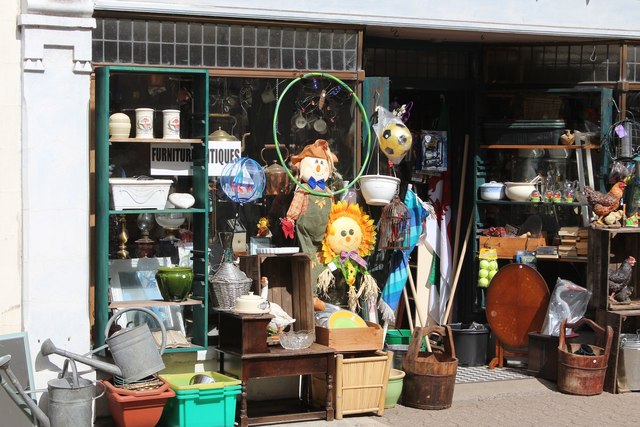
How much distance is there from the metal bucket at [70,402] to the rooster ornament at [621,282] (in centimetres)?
529

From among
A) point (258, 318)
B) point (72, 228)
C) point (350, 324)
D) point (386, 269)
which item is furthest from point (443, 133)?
point (72, 228)

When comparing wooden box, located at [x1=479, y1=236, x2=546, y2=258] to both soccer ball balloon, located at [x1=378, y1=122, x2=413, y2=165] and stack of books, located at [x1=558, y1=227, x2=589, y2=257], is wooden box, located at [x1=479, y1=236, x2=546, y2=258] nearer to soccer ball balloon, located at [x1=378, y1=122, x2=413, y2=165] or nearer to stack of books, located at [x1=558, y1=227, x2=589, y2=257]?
stack of books, located at [x1=558, y1=227, x2=589, y2=257]

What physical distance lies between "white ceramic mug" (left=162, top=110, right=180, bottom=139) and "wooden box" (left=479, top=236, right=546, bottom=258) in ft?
13.0

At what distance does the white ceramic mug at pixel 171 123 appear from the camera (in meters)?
9.38

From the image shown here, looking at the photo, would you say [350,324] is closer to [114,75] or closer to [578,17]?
[114,75]

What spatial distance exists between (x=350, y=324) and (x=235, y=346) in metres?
1.13

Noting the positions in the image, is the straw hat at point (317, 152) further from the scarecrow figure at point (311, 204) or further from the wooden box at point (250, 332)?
the wooden box at point (250, 332)

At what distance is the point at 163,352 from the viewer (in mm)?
8984

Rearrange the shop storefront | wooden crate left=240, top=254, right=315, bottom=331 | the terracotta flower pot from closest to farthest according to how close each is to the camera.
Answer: the terracotta flower pot
the shop storefront
wooden crate left=240, top=254, right=315, bottom=331

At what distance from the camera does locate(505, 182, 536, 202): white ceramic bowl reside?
11.6 m

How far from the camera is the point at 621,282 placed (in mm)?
10758

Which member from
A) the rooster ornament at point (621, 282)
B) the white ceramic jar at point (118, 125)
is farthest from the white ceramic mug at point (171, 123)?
the rooster ornament at point (621, 282)

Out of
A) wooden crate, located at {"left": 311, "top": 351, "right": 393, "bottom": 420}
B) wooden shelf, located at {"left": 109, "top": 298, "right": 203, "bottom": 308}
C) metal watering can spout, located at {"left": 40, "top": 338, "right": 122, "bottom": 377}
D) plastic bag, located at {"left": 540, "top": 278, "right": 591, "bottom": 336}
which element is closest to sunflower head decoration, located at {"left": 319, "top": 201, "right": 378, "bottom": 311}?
wooden crate, located at {"left": 311, "top": 351, "right": 393, "bottom": 420}

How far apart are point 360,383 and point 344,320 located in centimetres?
61
